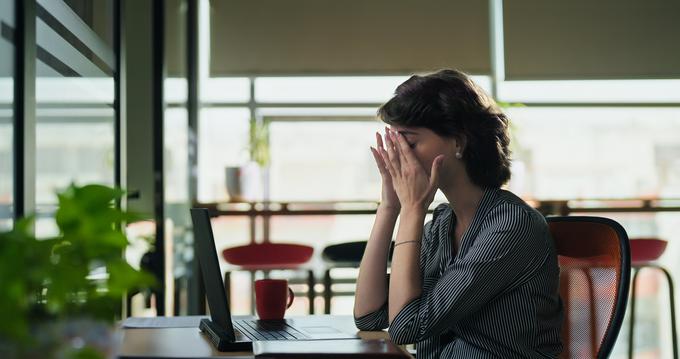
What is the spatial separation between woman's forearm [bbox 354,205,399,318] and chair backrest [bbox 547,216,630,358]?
0.36 m

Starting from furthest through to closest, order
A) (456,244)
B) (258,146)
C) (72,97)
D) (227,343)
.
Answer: (258,146)
(72,97)
(456,244)
(227,343)

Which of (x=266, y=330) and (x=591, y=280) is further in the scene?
(x=591, y=280)

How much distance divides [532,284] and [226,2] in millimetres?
5118

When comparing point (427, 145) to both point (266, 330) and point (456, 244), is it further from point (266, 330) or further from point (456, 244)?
point (266, 330)

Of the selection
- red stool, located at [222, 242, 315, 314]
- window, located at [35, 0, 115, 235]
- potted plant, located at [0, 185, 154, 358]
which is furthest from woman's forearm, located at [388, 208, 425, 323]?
red stool, located at [222, 242, 315, 314]

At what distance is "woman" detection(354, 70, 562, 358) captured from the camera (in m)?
1.63

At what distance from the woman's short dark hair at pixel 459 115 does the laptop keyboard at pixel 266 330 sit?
50cm

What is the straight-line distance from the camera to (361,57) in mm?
6426

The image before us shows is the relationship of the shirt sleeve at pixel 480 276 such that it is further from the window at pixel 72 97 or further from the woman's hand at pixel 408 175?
the window at pixel 72 97

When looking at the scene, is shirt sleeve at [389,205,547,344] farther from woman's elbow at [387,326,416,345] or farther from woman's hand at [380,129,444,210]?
woman's hand at [380,129,444,210]

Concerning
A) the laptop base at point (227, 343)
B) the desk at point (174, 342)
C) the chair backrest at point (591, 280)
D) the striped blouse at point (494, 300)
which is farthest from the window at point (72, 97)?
the chair backrest at point (591, 280)

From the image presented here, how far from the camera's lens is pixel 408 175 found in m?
1.83

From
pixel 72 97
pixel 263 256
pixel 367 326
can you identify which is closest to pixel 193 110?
pixel 263 256

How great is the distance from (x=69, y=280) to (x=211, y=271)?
0.86 metres
